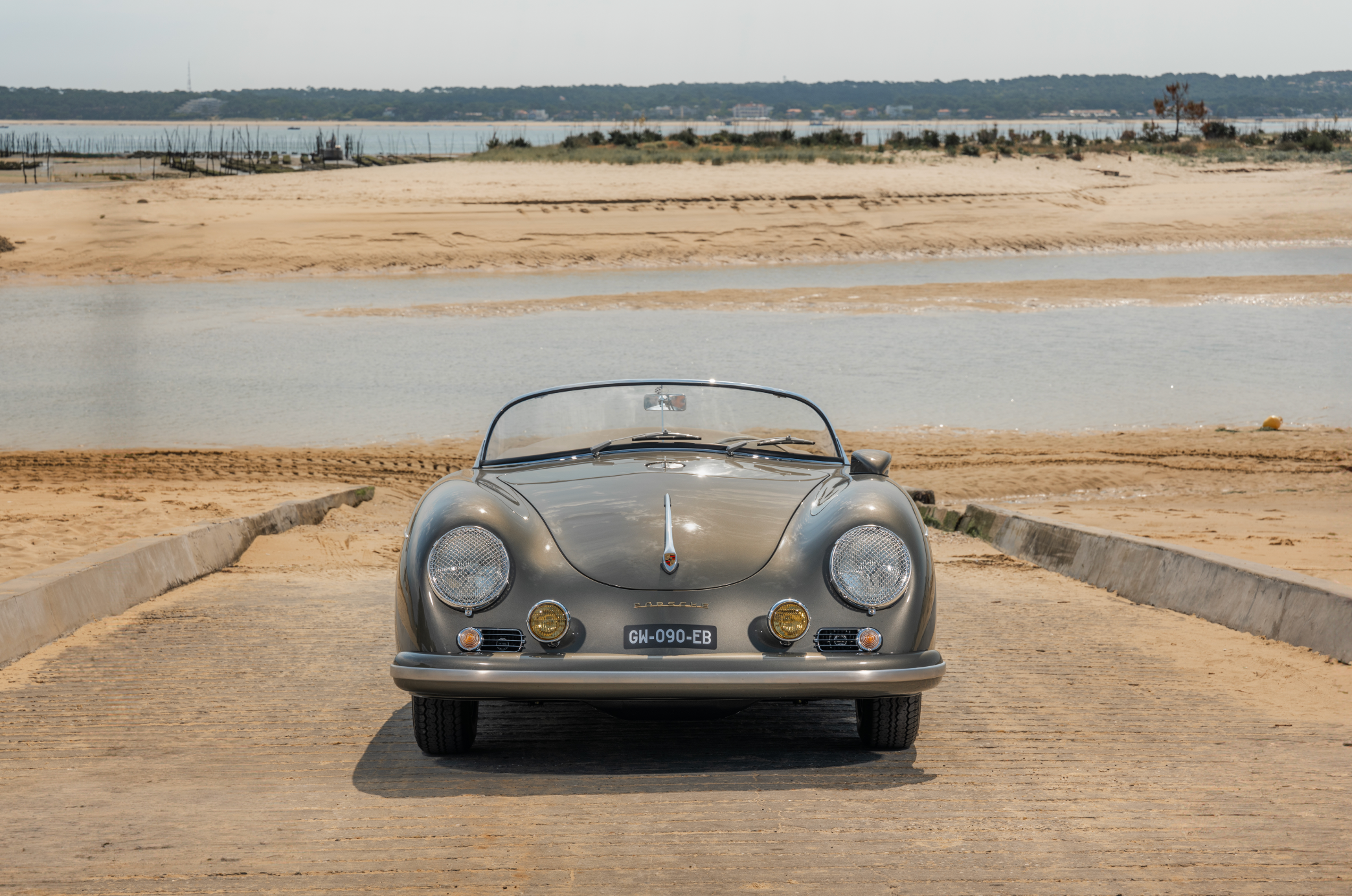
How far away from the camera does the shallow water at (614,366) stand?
49.8 feet

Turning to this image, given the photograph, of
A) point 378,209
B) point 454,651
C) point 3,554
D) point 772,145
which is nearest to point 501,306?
point 378,209

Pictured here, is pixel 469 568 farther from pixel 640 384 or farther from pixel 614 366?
pixel 614 366

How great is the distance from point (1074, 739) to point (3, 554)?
632 cm

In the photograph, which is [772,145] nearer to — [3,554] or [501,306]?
[501,306]

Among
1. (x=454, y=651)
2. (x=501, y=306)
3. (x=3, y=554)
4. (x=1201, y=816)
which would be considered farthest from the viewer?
(x=501, y=306)

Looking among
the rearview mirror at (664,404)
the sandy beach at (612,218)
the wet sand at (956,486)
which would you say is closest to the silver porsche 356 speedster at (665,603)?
the rearview mirror at (664,404)

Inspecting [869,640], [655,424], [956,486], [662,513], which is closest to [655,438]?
[655,424]

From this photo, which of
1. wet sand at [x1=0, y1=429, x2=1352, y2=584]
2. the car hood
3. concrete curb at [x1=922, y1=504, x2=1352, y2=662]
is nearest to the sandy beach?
wet sand at [x1=0, y1=429, x2=1352, y2=584]

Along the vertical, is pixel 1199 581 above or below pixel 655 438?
below

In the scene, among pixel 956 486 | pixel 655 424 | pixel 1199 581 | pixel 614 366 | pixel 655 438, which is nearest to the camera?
pixel 655 438

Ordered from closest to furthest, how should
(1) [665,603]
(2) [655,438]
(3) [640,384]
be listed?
(1) [665,603] → (2) [655,438] → (3) [640,384]

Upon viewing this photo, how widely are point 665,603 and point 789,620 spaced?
1.27ft

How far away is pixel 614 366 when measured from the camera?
18531 millimetres

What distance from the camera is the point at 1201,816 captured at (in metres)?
3.75
